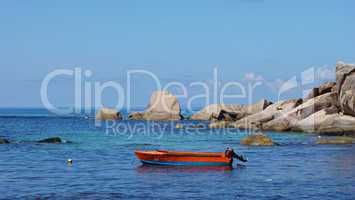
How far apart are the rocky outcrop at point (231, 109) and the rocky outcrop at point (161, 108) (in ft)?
19.9

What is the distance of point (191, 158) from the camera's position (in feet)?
149

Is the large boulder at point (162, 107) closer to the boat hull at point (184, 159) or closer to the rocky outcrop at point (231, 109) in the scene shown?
the rocky outcrop at point (231, 109)

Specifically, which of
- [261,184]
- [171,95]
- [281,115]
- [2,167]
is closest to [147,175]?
[261,184]

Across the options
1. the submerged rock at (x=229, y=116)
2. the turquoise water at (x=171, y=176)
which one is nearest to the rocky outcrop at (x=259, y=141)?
the turquoise water at (x=171, y=176)

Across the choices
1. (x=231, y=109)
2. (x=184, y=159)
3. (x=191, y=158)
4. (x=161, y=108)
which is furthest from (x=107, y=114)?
(x=191, y=158)

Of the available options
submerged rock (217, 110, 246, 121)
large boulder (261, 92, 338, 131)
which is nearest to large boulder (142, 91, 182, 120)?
submerged rock (217, 110, 246, 121)

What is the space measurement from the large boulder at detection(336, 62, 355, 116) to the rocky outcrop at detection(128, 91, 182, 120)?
72974 millimetres

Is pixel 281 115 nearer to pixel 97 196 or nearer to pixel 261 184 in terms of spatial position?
pixel 261 184

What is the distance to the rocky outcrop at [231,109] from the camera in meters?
125

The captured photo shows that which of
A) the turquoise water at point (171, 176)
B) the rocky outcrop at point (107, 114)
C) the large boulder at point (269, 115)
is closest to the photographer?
the turquoise water at point (171, 176)

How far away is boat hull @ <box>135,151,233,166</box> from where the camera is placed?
45250mm

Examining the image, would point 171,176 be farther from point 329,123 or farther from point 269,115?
point 269,115

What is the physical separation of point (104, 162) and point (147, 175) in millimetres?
8870

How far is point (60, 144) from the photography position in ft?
219
